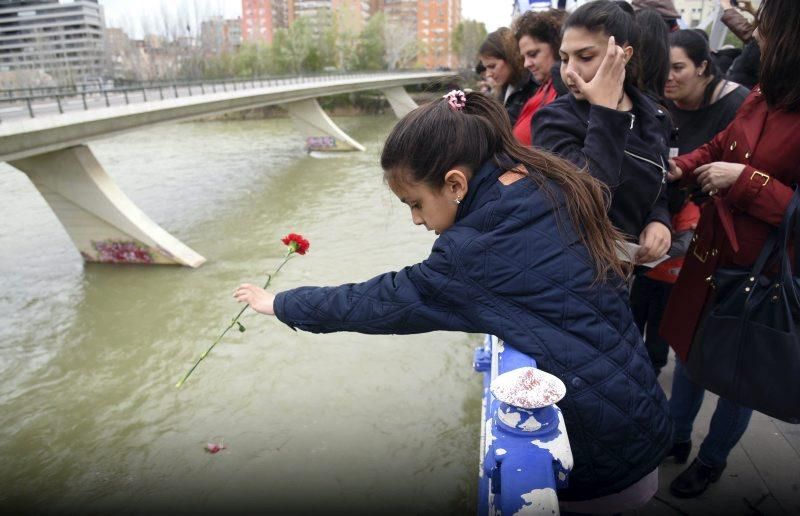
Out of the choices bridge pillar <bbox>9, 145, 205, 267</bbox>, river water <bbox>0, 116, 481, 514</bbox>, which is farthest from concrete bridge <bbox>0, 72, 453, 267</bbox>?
river water <bbox>0, 116, 481, 514</bbox>

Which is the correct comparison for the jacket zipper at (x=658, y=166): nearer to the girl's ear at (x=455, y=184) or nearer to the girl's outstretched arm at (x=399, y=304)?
the girl's ear at (x=455, y=184)

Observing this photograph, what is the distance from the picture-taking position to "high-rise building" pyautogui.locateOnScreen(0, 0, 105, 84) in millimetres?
46956

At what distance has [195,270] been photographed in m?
8.56

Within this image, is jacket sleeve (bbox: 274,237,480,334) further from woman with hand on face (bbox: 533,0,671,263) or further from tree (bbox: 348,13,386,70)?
tree (bbox: 348,13,386,70)

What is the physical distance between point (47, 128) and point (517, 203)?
8348mm

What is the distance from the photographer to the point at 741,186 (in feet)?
5.73

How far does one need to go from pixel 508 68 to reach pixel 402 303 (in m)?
2.53

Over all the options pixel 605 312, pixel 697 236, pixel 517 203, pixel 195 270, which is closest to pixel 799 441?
pixel 697 236

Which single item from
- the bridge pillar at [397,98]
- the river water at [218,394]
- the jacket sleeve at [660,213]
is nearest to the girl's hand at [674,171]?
the jacket sleeve at [660,213]

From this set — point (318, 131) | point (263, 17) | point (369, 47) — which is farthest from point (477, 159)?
point (263, 17)

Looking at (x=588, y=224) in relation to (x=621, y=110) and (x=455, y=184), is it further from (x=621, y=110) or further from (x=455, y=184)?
(x=621, y=110)

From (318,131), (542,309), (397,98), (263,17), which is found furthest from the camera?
(263,17)

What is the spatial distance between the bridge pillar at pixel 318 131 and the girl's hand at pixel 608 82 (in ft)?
65.1

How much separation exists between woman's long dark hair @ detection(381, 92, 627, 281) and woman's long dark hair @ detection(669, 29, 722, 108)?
6.26 feet
